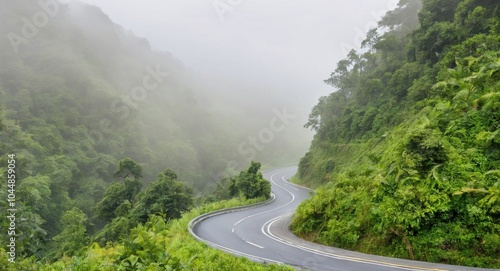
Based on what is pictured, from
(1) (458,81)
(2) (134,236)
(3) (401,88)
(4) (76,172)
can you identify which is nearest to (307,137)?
(4) (76,172)

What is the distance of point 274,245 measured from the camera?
15477 millimetres

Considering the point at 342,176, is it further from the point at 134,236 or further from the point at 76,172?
the point at 76,172

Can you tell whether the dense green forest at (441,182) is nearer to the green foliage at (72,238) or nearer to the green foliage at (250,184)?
A: the green foliage at (250,184)

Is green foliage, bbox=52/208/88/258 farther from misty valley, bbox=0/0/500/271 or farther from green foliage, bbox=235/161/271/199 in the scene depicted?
green foliage, bbox=235/161/271/199

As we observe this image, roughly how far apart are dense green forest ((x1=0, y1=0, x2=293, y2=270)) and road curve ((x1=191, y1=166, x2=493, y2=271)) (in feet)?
5.89

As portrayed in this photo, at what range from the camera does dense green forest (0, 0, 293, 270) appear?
15.5m

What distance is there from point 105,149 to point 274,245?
63.1m

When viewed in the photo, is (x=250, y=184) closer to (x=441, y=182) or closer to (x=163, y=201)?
(x=163, y=201)

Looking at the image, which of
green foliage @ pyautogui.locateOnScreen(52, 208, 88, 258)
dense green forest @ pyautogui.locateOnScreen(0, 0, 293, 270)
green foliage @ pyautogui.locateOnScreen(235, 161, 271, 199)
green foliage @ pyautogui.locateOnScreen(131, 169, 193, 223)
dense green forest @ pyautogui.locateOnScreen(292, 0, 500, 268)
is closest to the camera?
dense green forest @ pyautogui.locateOnScreen(292, 0, 500, 268)

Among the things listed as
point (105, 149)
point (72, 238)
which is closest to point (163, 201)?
point (72, 238)

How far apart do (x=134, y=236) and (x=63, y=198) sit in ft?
148

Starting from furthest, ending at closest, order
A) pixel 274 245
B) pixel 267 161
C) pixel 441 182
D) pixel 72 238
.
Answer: pixel 267 161, pixel 72 238, pixel 274 245, pixel 441 182

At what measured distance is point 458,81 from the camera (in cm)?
1745

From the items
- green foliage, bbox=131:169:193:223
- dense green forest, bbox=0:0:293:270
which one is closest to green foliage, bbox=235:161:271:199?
dense green forest, bbox=0:0:293:270
